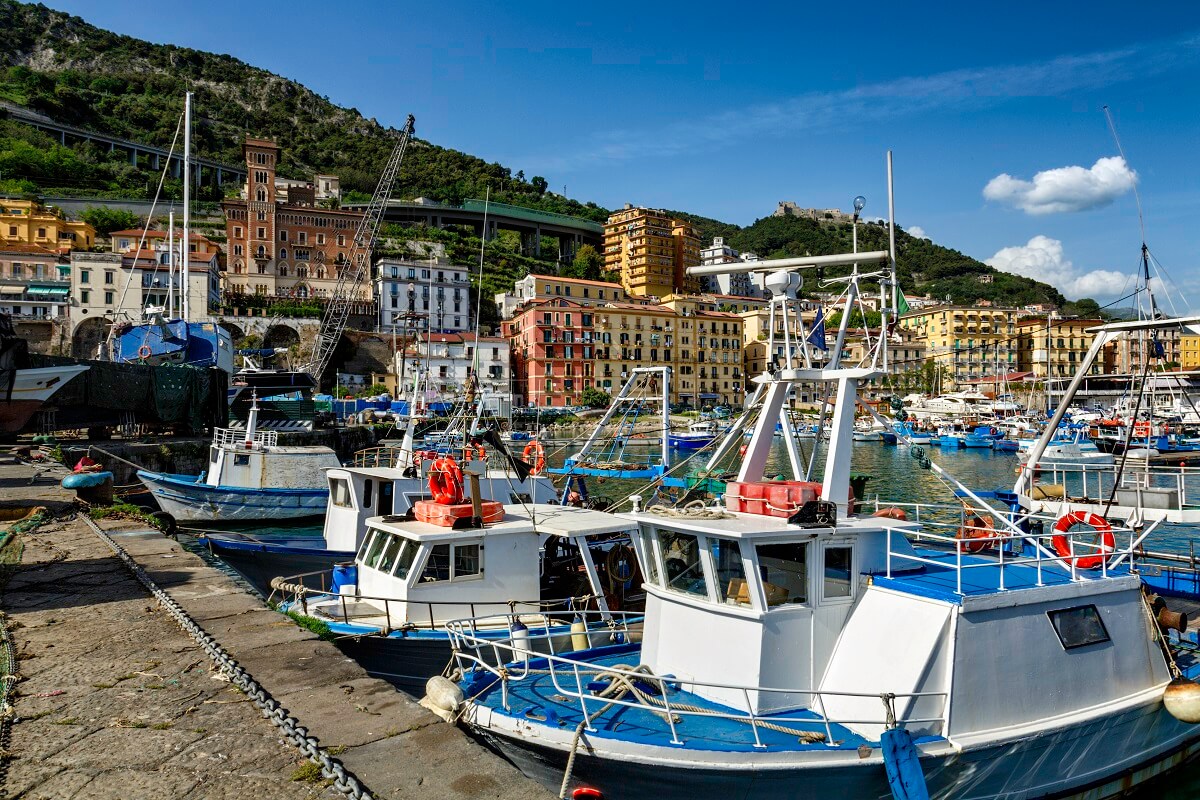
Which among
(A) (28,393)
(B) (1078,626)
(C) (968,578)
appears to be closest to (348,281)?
(A) (28,393)

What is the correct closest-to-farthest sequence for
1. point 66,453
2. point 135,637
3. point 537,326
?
point 135,637 < point 66,453 < point 537,326

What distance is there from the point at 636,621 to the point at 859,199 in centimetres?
741

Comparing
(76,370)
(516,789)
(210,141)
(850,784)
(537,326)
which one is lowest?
(850,784)

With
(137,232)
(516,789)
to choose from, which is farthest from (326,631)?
(137,232)

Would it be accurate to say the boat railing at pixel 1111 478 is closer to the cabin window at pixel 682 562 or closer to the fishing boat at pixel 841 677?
the fishing boat at pixel 841 677

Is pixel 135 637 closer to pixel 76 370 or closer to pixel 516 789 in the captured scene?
pixel 516 789

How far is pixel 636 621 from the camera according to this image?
12578 mm

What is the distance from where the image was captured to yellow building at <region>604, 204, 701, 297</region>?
124312 mm

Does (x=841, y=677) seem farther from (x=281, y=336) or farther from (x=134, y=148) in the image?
(x=134, y=148)

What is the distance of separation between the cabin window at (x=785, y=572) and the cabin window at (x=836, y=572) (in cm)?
28

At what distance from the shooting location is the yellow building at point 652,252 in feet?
408

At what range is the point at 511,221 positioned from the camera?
138m

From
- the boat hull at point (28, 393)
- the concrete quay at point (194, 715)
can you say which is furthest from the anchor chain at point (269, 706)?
the boat hull at point (28, 393)

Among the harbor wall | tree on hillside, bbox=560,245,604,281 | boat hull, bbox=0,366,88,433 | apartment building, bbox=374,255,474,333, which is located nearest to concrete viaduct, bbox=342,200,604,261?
tree on hillside, bbox=560,245,604,281
